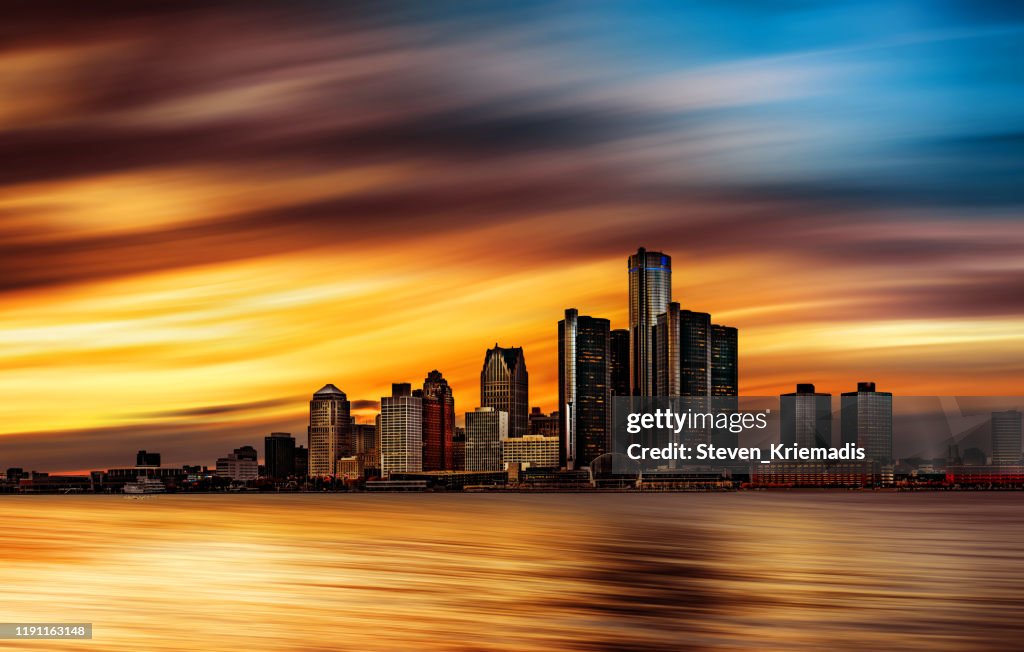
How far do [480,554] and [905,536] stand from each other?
39699mm

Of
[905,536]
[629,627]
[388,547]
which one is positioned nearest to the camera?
[629,627]

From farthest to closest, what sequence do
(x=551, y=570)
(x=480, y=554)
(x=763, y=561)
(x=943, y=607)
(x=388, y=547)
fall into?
1. (x=388, y=547)
2. (x=480, y=554)
3. (x=763, y=561)
4. (x=551, y=570)
5. (x=943, y=607)

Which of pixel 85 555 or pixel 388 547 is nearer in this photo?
pixel 85 555

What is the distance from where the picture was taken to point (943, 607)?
133 feet

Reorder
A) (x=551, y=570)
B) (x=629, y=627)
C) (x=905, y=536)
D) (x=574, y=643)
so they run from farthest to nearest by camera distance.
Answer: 1. (x=905, y=536)
2. (x=551, y=570)
3. (x=629, y=627)
4. (x=574, y=643)

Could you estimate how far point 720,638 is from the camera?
110 feet

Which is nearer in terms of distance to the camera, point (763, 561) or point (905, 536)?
point (763, 561)

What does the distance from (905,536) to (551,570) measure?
44386mm

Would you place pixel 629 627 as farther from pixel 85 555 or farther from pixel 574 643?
pixel 85 555

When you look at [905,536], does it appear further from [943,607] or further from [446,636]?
[446,636]

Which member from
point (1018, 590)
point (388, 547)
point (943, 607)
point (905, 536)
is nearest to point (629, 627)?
point (943, 607)

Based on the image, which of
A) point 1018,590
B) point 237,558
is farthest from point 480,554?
point 1018,590

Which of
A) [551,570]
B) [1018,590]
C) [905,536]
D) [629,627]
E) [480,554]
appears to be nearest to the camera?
[629,627]

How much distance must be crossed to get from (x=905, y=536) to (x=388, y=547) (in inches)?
1695
